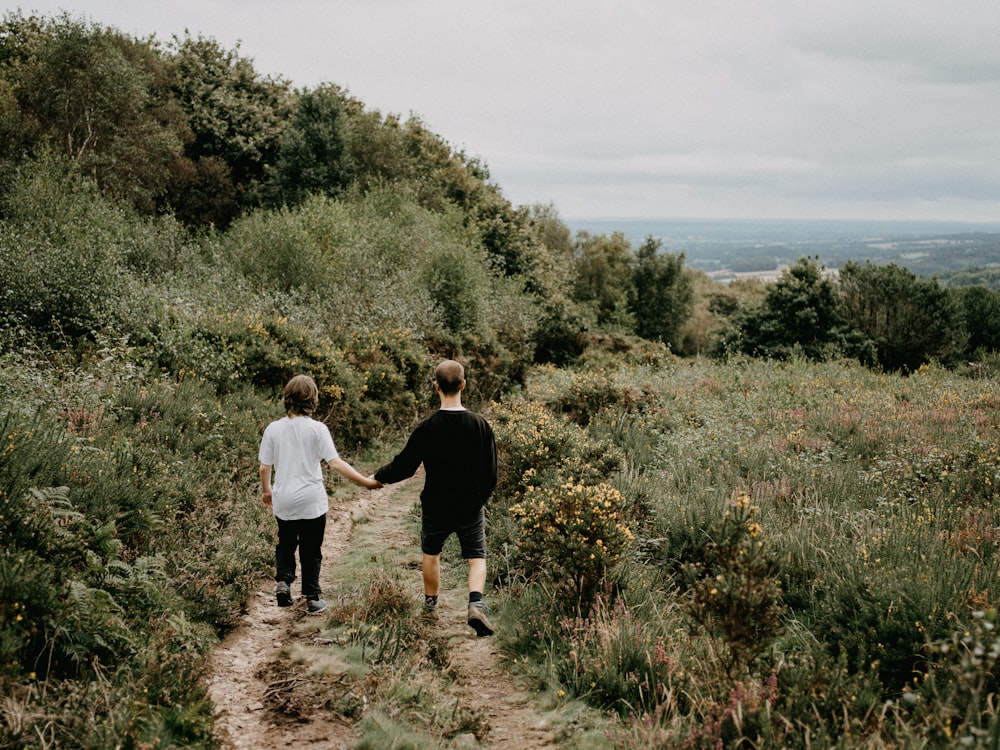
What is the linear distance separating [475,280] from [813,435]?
1208 centimetres

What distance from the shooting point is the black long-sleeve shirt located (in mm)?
5457

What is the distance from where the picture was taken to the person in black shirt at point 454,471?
545 cm

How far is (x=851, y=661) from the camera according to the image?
15.3ft

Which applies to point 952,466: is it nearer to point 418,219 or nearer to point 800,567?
point 800,567

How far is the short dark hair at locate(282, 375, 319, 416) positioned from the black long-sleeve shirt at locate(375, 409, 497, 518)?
910mm

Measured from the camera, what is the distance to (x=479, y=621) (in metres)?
5.34

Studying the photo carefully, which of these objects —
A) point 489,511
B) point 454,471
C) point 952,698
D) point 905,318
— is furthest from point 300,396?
point 905,318

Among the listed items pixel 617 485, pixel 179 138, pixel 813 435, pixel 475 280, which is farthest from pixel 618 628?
pixel 179 138

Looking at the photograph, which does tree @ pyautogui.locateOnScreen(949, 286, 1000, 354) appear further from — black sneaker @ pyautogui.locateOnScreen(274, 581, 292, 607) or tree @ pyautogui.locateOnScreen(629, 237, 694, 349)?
black sneaker @ pyautogui.locateOnScreen(274, 581, 292, 607)

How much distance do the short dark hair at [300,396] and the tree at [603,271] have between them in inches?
1856

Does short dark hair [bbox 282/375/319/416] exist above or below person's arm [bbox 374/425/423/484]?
above

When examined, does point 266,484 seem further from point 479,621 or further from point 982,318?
point 982,318

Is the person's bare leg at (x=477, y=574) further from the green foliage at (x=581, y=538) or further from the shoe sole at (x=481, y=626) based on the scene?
the green foliage at (x=581, y=538)

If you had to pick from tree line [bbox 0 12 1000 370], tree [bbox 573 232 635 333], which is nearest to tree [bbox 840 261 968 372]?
tree line [bbox 0 12 1000 370]
